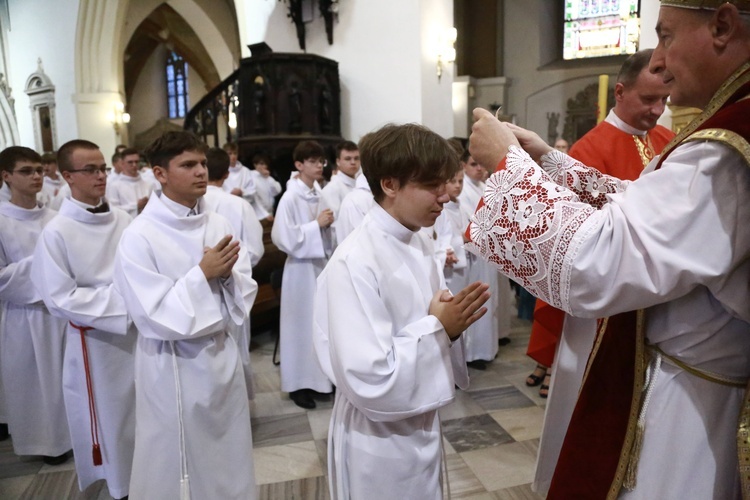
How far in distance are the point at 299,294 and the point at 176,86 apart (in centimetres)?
2227

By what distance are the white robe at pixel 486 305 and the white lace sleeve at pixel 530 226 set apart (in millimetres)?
3478

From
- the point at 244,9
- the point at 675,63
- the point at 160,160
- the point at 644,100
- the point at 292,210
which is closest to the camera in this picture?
the point at 675,63

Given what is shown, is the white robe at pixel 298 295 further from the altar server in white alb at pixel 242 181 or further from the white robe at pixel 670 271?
the altar server in white alb at pixel 242 181

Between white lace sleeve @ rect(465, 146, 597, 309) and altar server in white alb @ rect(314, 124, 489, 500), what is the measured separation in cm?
27

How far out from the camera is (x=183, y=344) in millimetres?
2311

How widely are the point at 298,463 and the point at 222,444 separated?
1.02m

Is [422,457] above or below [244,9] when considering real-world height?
below

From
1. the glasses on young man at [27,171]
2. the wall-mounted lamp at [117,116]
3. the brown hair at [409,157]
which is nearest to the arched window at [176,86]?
the wall-mounted lamp at [117,116]

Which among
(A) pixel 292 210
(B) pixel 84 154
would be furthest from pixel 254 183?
(B) pixel 84 154

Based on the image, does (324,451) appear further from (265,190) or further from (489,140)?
(265,190)

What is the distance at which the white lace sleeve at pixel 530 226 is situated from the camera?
1104 mm

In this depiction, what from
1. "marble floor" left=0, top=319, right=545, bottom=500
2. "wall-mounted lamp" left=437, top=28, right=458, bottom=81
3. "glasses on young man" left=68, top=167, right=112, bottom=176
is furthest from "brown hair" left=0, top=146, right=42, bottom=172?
"wall-mounted lamp" left=437, top=28, right=458, bottom=81

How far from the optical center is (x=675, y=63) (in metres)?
1.13

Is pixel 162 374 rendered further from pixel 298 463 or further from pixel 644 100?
pixel 644 100
